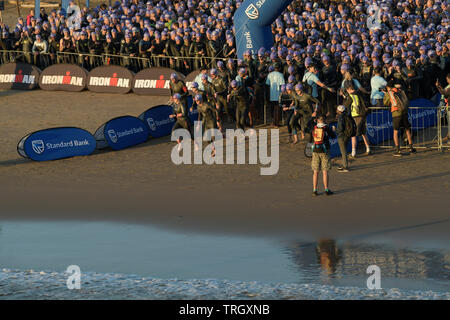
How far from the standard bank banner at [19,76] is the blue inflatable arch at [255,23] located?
8784 mm

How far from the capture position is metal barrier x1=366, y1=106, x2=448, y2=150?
2128cm

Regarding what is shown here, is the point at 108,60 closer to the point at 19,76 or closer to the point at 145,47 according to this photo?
the point at 145,47

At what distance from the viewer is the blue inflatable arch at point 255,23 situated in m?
24.7

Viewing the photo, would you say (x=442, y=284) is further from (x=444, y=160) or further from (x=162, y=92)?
(x=162, y=92)

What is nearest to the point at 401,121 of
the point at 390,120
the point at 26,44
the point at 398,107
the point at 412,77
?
the point at 398,107

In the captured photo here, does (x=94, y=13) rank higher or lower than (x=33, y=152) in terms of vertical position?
higher

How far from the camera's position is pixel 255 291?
38.8 feet

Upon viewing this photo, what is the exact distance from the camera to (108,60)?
30.8 m

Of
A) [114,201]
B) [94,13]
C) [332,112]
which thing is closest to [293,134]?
[332,112]

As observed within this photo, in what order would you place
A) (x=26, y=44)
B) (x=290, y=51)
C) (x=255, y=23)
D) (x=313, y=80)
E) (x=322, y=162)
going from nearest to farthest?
(x=322, y=162)
(x=313, y=80)
(x=290, y=51)
(x=255, y=23)
(x=26, y=44)

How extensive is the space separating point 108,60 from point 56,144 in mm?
10508

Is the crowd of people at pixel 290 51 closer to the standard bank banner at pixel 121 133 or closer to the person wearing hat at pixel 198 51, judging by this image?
the person wearing hat at pixel 198 51

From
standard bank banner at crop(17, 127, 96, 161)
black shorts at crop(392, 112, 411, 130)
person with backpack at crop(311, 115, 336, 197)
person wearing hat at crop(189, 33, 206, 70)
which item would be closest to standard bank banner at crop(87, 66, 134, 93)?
person wearing hat at crop(189, 33, 206, 70)

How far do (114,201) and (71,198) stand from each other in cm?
96
